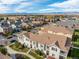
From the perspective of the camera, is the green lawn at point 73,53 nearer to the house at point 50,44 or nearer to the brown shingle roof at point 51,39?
the house at point 50,44

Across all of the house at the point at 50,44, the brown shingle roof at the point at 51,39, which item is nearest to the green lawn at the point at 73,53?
the house at the point at 50,44

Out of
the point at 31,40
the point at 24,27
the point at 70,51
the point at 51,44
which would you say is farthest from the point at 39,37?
the point at 24,27

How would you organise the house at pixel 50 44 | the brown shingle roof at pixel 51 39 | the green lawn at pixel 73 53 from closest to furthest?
the green lawn at pixel 73 53 → the house at pixel 50 44 → the brown shingle roof at pixel 51 39

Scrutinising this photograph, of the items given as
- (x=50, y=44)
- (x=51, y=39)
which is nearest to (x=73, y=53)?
(x=50, y=44)

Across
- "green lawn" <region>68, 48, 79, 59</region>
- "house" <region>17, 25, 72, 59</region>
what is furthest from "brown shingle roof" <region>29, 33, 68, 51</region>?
"green lawn" <region>68, 48, 79, 59</region>

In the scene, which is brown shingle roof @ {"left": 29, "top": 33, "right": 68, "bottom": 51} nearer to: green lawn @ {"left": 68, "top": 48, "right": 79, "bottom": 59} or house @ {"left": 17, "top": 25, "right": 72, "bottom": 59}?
house @ {"left": 17, "top": 25, "right": 72, "bottom": 59}

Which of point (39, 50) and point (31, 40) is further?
point (31, 40)

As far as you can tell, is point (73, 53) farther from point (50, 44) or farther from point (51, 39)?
point (51, 39)

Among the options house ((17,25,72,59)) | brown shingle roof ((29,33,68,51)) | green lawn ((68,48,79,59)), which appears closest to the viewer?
green lawn ((68,48,79,59))

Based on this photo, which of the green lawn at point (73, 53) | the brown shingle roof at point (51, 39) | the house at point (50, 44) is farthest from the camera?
the brown shingle roof at point (51, 39)

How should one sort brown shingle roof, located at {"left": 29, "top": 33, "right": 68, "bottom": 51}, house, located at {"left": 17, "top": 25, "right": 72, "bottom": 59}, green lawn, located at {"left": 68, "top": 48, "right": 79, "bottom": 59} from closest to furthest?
green lawn, located at {"left": 68, "top": 48, "right": 79, "bottom": 59} < house, located at {"left": 17, "top": 25, "right": 72, "bottom": 59} < brown shingle roof, located at {"left": 29, "top": 33, "right": 68, "bottom": 51}

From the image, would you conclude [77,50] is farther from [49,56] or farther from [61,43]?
[49,56]
